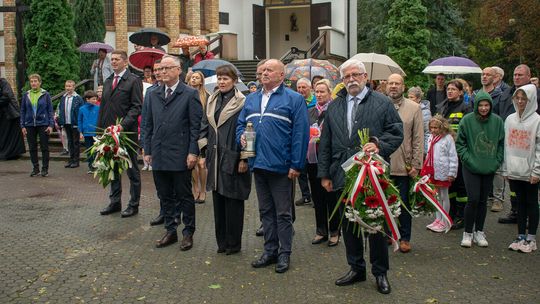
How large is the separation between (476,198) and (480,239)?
51 centimetres

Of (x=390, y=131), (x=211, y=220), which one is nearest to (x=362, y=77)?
(x=390, y=131)

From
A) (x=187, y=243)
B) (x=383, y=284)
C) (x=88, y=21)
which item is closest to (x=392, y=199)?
(x=383, y=284)

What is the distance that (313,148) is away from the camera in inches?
308

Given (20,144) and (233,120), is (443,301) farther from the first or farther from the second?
(20,144)

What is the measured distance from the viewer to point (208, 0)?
28.6 metres

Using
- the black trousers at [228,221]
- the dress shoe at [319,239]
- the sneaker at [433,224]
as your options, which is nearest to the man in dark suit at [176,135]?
the black trousers at [228,221]

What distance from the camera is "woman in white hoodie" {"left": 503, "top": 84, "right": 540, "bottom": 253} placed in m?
7.30

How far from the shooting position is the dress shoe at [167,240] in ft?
24.3

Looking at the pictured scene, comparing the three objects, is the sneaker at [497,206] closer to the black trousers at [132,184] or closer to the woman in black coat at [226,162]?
the woman in black coat at [226,162]

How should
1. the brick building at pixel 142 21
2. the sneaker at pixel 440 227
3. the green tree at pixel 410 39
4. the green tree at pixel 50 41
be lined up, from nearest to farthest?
the sneaker at pixel 440 227, the green tree at pixel 50 41, the brick building at pixel 142 21, the green tree at pixel 410 39

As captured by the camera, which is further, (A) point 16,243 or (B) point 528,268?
(A) point 16,243

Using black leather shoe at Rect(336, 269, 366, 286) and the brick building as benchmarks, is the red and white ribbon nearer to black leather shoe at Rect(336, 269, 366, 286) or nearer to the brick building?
black leather shoe at Rect(336, 269, 366, 286)

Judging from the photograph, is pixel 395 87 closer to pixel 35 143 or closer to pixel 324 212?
pixel 324 212

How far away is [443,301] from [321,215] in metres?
2.36
